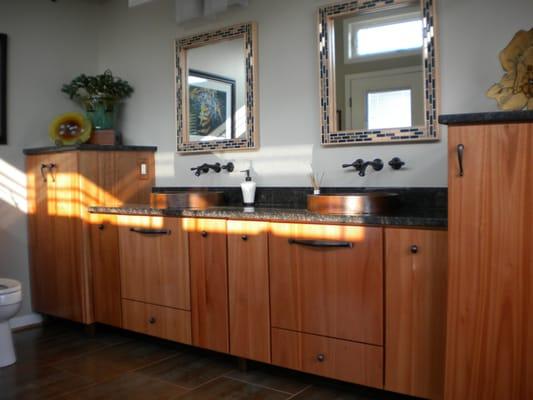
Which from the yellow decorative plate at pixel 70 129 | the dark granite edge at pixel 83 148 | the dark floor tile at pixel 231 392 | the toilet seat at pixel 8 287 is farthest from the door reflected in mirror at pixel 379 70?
the toilet seat at pixel 8 287

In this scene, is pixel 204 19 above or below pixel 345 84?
above

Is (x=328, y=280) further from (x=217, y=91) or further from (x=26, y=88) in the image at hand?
(x=26, y=88)

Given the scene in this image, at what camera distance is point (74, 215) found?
340cm

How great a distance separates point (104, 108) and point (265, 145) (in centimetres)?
131

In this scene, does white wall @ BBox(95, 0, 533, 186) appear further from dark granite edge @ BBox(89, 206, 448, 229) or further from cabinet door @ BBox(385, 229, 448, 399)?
cabinet door @ BBox(385, 229, 448, 399)

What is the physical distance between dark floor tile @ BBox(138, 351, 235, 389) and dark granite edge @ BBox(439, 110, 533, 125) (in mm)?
1691

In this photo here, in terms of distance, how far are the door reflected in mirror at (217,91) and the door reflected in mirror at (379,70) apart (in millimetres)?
671

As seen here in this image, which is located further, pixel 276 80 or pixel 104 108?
pixel 104 108

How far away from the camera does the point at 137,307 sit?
317 cm

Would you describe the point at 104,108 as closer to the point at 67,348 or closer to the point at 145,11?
the point at 145,11

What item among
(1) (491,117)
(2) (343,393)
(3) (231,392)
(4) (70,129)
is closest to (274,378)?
(3) (231,392)

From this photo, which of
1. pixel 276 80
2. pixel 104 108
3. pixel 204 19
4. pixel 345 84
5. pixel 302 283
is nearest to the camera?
pixel 302 283

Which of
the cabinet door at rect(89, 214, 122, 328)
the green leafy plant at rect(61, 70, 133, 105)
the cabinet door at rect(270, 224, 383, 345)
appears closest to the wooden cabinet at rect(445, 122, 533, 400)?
the cabinet door at rect(270, 224, 383, 345)

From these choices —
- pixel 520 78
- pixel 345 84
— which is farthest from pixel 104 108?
pixel 520 78
